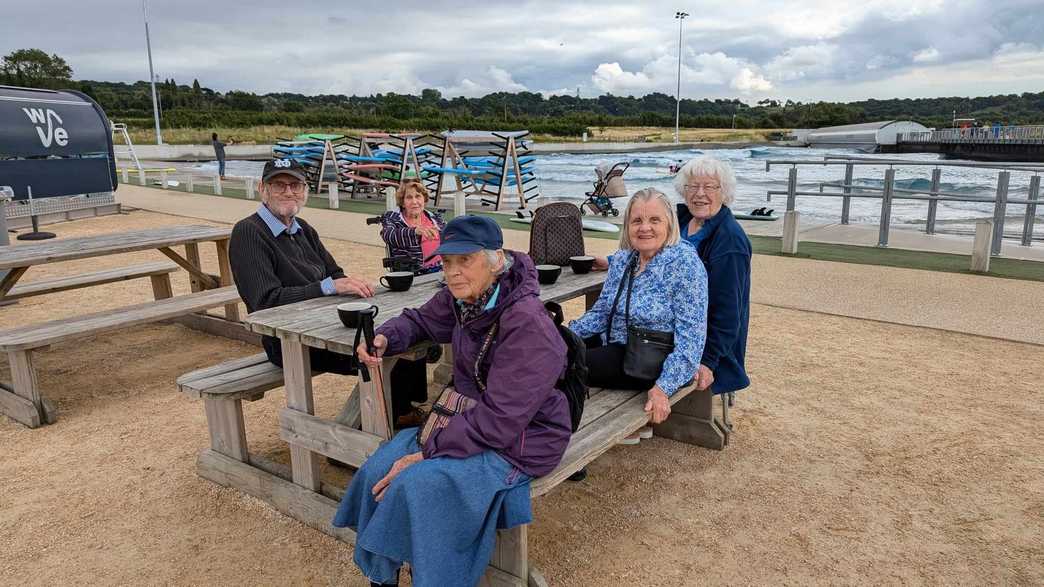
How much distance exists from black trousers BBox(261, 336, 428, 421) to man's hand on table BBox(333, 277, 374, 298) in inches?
12.2

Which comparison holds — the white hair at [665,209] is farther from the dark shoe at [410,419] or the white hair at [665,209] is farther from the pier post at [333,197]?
the pier post at [333,197]

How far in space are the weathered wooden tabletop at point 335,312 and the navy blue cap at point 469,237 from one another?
63cm

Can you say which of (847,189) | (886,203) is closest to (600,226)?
(847,189)

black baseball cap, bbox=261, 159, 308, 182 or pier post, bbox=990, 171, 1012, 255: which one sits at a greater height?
black baseball cap, bbox=261, 159, 308, 182

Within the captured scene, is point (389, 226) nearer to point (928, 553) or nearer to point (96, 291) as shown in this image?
point (928, 553)

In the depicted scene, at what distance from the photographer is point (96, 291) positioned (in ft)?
23.5

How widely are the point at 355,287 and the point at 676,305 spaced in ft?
4.75

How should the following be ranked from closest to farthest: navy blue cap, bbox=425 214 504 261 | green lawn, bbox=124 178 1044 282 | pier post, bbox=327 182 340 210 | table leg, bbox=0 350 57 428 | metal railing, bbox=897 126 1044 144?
navy blue cap, bbox=425 214 504 261, table leg, bbox=0 350 57 428, green lawn, bbox=124 178 1044 282, pier post, bbox=327 182 340 210, metal railing, bbox=897 126 1044 144

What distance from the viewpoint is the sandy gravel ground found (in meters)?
2.65

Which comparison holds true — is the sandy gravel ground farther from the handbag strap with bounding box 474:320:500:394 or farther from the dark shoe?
the handbag strap with bounding box 474:320:500:394

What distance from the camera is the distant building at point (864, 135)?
66688mm

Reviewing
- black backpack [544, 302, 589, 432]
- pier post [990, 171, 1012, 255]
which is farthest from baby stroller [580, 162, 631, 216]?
black backpack [544, 302, 589, 432]

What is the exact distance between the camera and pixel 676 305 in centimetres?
287

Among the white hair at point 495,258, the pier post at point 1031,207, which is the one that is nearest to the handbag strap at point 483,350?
the white hair at point 495,258
